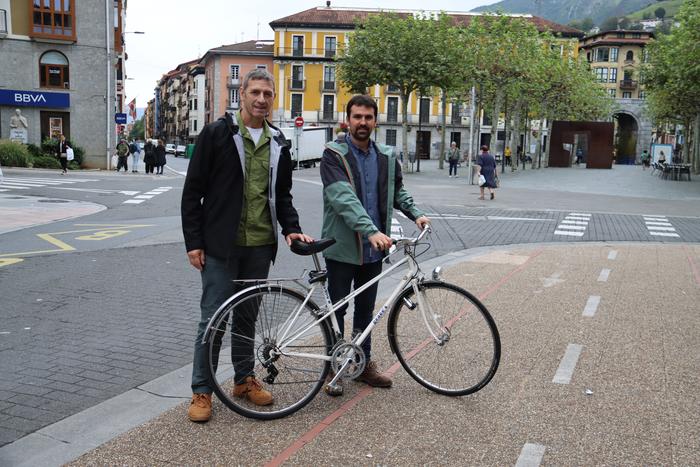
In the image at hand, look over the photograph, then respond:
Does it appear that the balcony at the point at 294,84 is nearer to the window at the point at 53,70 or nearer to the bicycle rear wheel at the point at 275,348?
the window at the point at 53,70

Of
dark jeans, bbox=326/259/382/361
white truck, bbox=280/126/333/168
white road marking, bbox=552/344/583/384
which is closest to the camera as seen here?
dark jeans, bbox=326/259/382/361

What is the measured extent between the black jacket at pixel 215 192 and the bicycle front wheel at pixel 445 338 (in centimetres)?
123

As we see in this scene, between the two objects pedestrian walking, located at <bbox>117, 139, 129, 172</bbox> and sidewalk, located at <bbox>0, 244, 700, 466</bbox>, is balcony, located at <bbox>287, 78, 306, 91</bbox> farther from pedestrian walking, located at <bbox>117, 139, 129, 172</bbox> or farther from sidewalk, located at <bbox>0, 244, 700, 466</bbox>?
sidewalk, located at <bbox>0, 244, 700, 466</bbox>

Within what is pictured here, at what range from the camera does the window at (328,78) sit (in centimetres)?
8069

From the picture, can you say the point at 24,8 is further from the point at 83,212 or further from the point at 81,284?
the point at 81,284

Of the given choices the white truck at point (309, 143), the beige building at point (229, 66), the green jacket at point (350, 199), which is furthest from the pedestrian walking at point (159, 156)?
the beige building at point (229, 66)

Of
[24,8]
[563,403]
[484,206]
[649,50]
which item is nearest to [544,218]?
[484,206]

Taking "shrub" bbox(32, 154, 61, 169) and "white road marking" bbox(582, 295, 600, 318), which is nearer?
"white road marking" bbox(582, 295, 600, 318)

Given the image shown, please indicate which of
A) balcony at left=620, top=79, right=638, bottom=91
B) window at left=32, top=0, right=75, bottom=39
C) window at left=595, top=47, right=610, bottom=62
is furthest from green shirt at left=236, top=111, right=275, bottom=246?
window at left=595, top=47, right=610, bottom=62

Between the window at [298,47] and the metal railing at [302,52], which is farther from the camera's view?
the window at [298,47]

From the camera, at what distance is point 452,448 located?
3.84 meters

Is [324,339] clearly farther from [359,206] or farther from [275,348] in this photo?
[359,206]

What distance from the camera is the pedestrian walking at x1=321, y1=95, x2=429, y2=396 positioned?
4551 mm

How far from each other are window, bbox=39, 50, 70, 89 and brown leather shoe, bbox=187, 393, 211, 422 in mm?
36361
